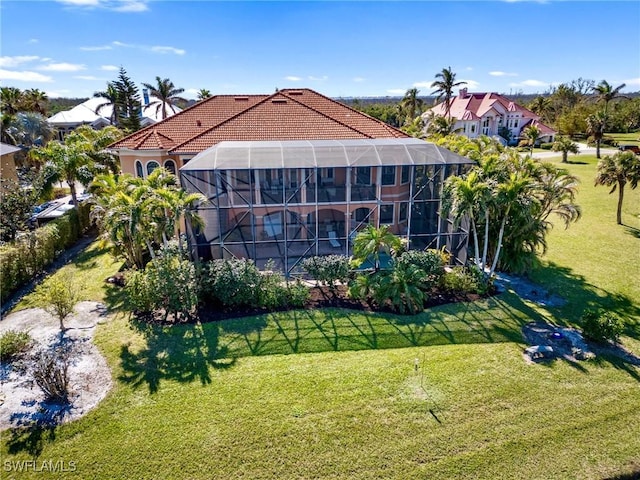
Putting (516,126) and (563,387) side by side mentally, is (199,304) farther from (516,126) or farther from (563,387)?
(516,126)

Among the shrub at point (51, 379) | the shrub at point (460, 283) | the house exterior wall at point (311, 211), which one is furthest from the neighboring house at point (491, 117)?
the shrub at point (51, 379)

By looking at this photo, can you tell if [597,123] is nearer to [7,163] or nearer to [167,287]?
[167,287]

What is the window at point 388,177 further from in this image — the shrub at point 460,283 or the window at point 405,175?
the shrub at point 460,283

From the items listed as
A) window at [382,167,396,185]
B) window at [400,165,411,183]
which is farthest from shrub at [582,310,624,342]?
window at [400,165,411,183]

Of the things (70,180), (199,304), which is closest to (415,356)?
(199,304)

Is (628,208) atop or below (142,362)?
atop

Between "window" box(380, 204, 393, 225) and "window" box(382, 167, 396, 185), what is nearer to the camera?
"window" box(382, 167, 396, 185)

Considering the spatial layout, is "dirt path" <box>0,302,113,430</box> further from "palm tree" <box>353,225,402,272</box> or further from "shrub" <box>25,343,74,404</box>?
"palm tree" <box>353,225,402,272</box>
